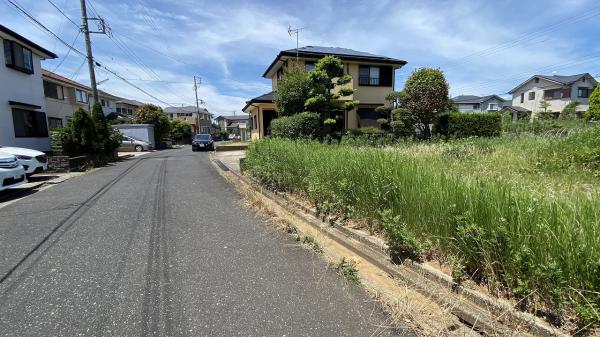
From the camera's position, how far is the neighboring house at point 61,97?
22.1 m

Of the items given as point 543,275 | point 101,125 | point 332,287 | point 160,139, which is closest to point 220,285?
point 332,287

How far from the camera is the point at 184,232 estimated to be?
4.59 m

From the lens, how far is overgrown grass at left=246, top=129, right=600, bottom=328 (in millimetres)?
1977

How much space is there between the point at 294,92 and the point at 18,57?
13.8 meters

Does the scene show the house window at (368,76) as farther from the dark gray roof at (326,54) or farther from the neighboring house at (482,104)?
the neighboring house at (482,104)

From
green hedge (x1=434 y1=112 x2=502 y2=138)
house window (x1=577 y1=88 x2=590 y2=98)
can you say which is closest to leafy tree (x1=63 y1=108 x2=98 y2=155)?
green hedge (x1=434 y1=112 x2=502 y2=138)

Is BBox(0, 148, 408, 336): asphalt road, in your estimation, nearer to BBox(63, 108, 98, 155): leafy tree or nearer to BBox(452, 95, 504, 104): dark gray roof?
BBox(63, 108, 98, 155): leafy tree

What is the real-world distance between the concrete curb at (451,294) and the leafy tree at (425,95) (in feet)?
35.9

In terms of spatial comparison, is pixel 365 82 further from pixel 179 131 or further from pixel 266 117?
pixel 179 131

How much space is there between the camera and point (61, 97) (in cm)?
2402

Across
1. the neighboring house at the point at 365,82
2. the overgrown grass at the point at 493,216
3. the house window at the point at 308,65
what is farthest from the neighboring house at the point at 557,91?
the overgrown grass at the point at 493,216

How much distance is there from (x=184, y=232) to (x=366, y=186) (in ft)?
9.26

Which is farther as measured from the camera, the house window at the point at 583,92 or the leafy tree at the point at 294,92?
the house window at the point at 583,92

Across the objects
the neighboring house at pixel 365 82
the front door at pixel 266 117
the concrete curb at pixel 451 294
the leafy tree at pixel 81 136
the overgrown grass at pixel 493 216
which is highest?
the neighboring house at pixel 365 82
